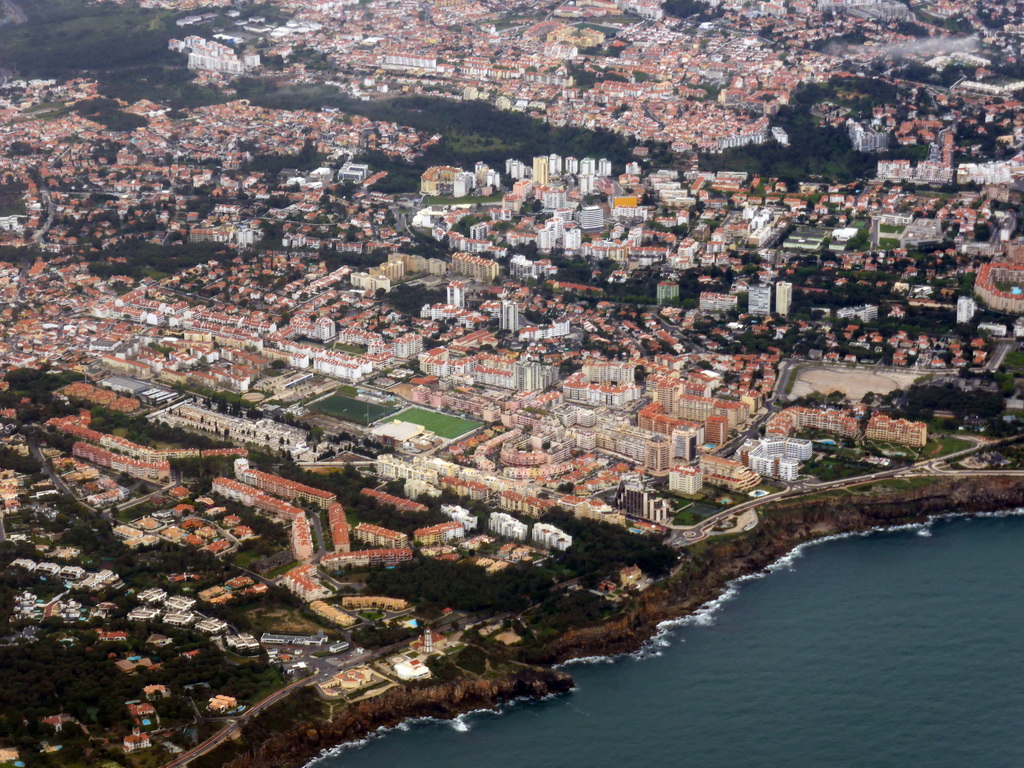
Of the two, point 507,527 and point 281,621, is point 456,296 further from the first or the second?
point 281,621

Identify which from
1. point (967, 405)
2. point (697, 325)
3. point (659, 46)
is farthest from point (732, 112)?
point (967, 405)

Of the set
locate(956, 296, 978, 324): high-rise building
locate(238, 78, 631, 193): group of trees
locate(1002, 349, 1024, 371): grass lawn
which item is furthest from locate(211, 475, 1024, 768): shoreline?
locate(238, 78, 631, 193): group of trees

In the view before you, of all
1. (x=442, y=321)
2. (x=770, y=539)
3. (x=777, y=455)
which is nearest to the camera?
(x=770, y=539)

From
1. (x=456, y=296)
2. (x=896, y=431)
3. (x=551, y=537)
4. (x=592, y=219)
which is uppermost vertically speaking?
(x=592, y=219)

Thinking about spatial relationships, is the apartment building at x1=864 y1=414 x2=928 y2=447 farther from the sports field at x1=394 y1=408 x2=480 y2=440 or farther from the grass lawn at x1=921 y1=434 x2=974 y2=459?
the sports field at x1=394 y1=408 x2=480 y2=440

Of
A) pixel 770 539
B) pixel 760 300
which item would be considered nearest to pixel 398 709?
pixel 770 539

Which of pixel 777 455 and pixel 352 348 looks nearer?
pixel 777 455

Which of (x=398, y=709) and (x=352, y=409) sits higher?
(x=352, y=409)

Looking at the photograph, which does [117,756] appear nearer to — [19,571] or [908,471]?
[19,571]
